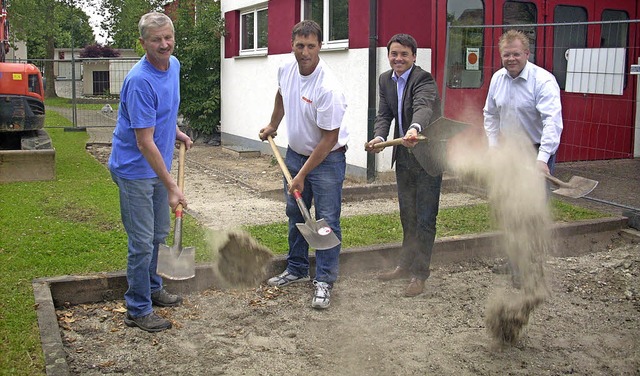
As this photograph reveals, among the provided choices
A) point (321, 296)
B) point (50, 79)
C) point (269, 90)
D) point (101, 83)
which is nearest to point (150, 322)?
point (321, 296)

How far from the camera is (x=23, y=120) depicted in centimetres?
1066

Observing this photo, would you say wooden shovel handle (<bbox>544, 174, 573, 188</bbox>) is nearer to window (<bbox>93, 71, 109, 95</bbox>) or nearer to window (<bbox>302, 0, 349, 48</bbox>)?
window (<bbox>302, 0, 349, 48</bbox>)

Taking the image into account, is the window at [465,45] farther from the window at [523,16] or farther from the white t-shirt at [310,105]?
the white t-shirt at [310,105]

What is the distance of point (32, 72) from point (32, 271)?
19.7 feet


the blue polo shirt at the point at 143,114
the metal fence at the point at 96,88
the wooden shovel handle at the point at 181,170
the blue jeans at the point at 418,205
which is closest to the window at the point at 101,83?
the metal fence at the point at 96,88

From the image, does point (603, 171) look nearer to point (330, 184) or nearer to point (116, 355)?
point (330, 184)

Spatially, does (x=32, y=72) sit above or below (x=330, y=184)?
above

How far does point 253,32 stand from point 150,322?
36.7 ft

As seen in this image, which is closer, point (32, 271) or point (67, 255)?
point (32, 271)

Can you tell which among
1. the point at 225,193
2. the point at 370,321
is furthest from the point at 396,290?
the point at 225,193

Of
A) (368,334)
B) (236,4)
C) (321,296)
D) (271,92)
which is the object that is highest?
(236,4)

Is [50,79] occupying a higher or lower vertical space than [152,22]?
higher

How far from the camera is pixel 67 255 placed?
614 cm

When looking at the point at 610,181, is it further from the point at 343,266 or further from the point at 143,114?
the point at 143,114
